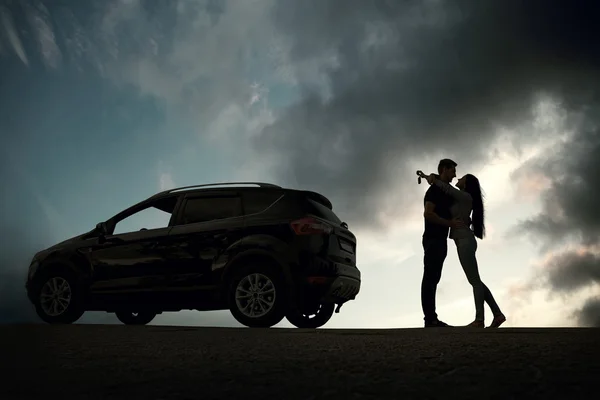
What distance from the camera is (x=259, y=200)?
957cm

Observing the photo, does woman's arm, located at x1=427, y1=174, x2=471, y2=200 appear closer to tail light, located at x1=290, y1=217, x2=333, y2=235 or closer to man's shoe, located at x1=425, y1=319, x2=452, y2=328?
tail light, located at x1=290, y1=217, x2=333, y2=235

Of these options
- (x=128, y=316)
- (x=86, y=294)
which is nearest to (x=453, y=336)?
(x=86, y=294)

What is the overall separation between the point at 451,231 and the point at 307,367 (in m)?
4.98

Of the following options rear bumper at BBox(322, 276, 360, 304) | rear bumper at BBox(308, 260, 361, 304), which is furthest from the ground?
rear bumper at BBox(322, 276, 360, 304)

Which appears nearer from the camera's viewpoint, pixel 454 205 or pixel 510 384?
pixel 510 384

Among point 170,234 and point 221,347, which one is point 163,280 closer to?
point 170,234

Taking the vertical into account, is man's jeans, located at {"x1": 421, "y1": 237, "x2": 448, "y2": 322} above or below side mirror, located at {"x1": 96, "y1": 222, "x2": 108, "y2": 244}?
below

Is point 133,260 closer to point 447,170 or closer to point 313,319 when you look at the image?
point 313,319

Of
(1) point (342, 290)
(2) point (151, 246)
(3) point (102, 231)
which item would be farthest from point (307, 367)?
(3) point (102, 231)

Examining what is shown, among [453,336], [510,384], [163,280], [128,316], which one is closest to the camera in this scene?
[510,384]

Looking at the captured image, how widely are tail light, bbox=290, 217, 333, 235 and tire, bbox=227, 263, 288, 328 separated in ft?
1.95

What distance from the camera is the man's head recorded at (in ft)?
29.9

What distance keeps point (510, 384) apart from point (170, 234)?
6926 mm

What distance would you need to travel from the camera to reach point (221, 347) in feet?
18.7
